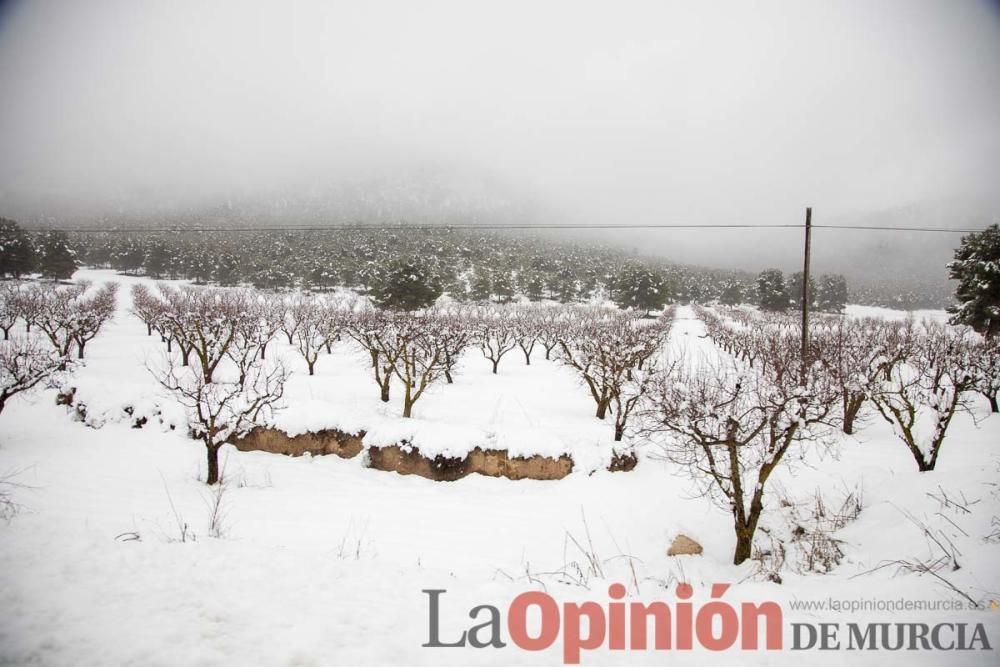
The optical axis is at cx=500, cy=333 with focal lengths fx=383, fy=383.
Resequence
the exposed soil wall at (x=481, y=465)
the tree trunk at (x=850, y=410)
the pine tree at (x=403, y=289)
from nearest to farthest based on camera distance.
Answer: the exposed soil wall at (x=481, y=465) → the tree trunk at (x=850, y=410) → the pine tree at (x=403, y=289)

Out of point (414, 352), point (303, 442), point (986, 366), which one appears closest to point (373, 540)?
point (303, 442)

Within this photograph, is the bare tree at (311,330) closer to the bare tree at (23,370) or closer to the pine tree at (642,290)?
the bare tree at (23,370)

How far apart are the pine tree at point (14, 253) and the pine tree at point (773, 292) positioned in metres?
138

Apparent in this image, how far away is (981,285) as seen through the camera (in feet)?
105

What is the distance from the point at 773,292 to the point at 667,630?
95.1m

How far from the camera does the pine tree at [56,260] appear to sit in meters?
66.6

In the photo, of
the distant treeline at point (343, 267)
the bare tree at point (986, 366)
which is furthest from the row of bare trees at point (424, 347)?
the distant treeline at point (343, 267)

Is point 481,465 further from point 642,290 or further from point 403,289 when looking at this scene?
point 642,290

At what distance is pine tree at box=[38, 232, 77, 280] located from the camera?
218 ft

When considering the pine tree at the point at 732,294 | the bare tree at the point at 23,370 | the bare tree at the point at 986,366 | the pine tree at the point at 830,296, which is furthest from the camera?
the pine tree at the point at 732,294

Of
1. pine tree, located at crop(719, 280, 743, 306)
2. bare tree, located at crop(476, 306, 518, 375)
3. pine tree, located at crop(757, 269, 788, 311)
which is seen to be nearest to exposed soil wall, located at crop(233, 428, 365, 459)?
bare tree, located at crop(476, 306, 518, 375)

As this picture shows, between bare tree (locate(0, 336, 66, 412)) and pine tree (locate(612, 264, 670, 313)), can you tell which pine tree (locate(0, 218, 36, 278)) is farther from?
pine tree (locate(612, 264, 670, 313))

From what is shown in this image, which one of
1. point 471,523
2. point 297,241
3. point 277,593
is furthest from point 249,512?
point 297,241

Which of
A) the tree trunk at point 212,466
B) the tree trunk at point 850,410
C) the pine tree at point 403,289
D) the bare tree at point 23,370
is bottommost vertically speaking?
the tree trunk at point 212,466
